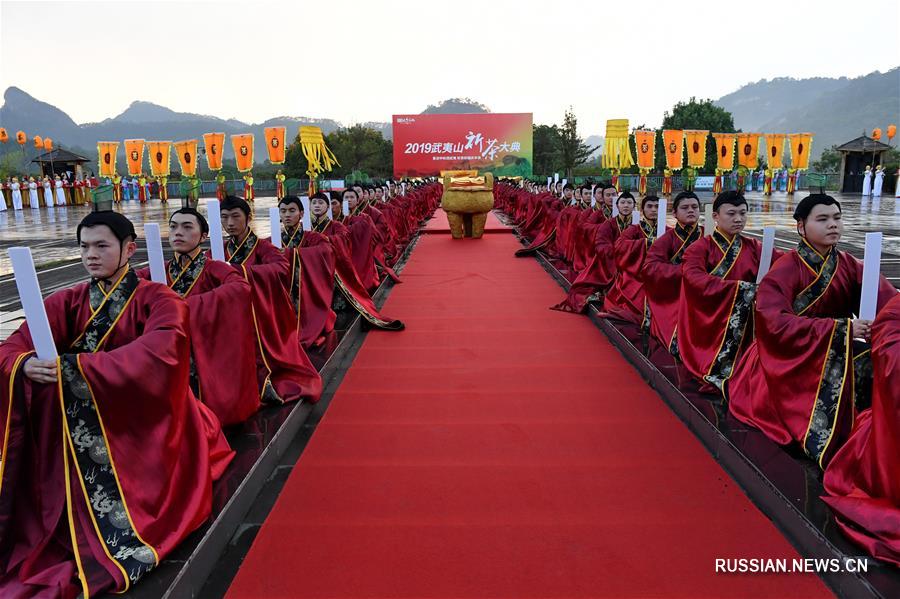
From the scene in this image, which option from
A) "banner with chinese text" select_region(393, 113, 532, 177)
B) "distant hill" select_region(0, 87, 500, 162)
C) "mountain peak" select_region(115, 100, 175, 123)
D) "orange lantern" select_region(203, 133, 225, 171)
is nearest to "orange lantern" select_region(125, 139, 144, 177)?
"orange lantern" select_region(203, 133, 225, 171)

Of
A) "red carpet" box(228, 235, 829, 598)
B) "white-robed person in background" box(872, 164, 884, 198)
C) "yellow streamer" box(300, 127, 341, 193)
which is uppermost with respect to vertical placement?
"yellow streamer" box(300, 127, 341, 193)

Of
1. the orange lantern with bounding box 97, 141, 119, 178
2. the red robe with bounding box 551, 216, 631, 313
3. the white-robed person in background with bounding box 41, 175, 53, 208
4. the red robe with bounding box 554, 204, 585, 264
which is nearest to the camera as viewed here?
the red robe with bounding box 551, 216, 631, 313

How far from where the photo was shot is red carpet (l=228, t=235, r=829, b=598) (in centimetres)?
216

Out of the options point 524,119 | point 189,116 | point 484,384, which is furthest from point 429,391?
point 189,116

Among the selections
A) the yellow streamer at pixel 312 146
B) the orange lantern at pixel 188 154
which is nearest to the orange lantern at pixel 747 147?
the yellow streamer at pixel 312 146

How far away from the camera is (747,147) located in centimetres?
2628

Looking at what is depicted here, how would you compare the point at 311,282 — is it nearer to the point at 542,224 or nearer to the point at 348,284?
the point at 348,284

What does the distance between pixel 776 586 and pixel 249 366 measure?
2573mm

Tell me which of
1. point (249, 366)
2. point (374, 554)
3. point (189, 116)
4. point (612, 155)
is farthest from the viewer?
point (189, 116)

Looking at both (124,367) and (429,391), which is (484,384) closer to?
(429,391)

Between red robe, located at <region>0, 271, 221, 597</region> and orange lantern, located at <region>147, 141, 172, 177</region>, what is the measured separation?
85.0 feet

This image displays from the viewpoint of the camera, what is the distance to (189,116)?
6058 inches

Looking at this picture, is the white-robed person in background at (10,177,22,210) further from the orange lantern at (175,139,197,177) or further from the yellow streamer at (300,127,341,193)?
the yellow streamer at (300,127,341,193)

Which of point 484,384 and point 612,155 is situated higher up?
point 612,155
